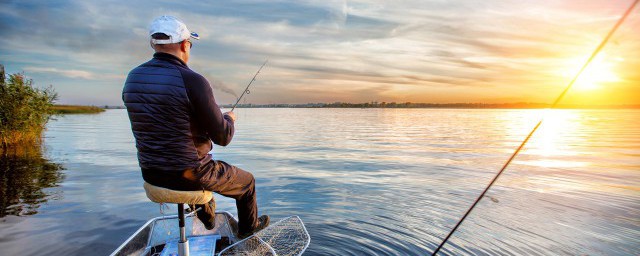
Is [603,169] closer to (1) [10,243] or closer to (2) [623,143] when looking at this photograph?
(2) [623,143]

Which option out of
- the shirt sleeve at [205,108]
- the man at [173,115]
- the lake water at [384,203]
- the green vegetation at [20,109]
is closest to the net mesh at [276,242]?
the lake water at [384,203]

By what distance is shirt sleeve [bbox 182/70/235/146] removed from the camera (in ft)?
13.4

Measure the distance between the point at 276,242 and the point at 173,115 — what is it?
9.64 ft

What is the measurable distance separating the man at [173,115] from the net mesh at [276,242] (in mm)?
1480

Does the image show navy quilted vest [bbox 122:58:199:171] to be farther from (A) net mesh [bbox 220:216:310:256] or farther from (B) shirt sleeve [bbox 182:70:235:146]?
(A) net mesh [bbox 220:216:310:256]

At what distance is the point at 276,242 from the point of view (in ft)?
20.3

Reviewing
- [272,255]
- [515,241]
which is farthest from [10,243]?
[515,241]

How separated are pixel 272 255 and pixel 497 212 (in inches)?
261

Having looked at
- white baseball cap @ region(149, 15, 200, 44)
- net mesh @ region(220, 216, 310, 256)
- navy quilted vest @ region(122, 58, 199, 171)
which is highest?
white baseball cap @ region(149, 15, 200, 44)

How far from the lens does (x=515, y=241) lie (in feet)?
25.3

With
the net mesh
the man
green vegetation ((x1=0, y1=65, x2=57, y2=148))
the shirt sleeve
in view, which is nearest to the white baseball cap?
the man

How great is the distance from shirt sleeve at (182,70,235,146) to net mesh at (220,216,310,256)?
1931 mm

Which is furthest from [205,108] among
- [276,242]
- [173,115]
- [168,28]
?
[276,242]

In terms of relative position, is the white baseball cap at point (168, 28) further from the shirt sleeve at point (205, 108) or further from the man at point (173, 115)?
the shirt sleeve at point (205, 108)
